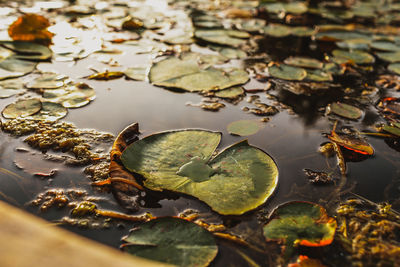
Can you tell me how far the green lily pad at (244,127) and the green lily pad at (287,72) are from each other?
Answer: 686 millimetres

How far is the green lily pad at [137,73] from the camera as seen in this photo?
2180 millimetres

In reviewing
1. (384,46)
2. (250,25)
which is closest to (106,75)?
(250,25)

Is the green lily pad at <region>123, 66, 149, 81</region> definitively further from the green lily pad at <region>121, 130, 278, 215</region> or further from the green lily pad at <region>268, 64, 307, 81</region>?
the green lily pad at <region>268, 64, 307, 81</region>

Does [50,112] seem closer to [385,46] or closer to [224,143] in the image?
[224,143]

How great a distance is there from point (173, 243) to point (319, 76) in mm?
1802

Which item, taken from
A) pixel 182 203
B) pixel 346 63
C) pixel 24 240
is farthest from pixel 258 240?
pixel 346 63

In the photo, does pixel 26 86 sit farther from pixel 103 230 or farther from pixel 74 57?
pixel 103 230

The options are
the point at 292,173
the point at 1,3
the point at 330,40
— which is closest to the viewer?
the point at 292,173

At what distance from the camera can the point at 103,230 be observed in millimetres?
1088

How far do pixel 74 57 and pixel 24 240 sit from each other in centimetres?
214

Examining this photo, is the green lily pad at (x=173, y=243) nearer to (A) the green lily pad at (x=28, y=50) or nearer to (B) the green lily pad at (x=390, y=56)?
(A) the green lily pad at (x=28, y=50)

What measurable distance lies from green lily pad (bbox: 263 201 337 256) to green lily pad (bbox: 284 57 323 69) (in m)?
1.56

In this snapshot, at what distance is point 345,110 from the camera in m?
1.91

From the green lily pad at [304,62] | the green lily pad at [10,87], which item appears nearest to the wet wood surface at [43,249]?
the green lily pad at [10,87]
